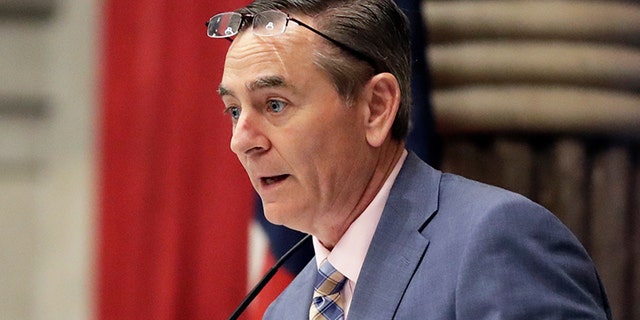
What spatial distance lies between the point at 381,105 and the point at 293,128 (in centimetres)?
16

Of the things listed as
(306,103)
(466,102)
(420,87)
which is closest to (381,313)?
(306,103)

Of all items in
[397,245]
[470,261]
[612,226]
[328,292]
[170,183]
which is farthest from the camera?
[170,183]

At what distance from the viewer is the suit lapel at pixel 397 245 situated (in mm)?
Answer: 1459

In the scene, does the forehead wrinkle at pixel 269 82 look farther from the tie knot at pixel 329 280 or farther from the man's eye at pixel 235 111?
the tie knot at pixel 329 280

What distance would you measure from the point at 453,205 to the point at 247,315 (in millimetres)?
1140

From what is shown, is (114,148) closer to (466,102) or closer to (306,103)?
(466,102)

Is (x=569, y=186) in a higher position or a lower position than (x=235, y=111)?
lower

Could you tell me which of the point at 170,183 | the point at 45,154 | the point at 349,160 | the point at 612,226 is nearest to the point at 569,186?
the point at 612,226

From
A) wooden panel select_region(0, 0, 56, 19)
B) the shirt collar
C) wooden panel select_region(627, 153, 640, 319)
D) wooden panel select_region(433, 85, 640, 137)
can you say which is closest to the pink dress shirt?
the shirt collar

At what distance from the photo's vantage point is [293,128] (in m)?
1.54

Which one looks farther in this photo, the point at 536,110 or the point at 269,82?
the point at 536,110

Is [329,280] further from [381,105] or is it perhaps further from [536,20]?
[536,20]

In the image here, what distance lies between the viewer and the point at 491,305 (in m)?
1.30

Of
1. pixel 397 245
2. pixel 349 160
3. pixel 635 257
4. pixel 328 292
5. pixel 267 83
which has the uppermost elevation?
pixel 267 83
